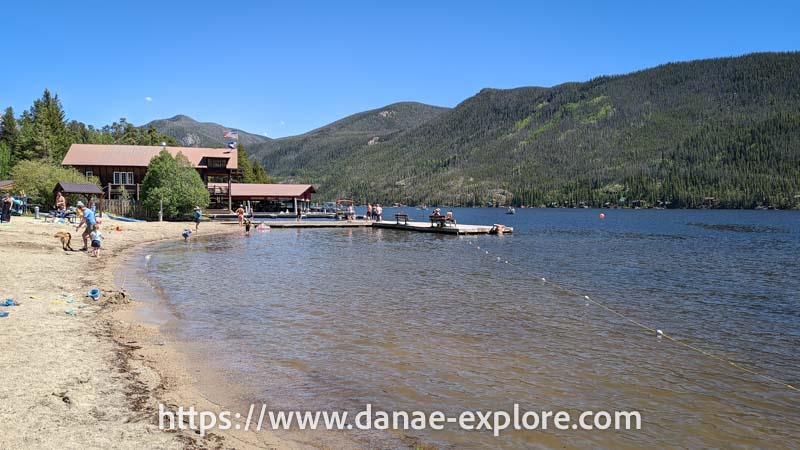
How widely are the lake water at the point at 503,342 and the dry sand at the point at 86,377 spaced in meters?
1.15

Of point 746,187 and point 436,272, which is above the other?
point 746,187

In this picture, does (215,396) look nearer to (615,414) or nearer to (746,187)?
(615,414)

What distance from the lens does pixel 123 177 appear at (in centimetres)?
6900

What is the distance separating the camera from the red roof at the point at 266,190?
74750 mm

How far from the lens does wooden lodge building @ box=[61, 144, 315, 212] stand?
68.1 metres

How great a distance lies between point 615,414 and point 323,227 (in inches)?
2206

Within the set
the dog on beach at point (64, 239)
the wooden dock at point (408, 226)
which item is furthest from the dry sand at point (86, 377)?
the wooden dock at point (408, 226)

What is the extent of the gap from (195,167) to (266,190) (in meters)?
10.1

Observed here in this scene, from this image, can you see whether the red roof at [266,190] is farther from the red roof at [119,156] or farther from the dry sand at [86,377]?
the dry sand at [86,377]

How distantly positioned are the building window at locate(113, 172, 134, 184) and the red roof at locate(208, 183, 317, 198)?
33.0ft

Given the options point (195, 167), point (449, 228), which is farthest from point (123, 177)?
point (449, 228)

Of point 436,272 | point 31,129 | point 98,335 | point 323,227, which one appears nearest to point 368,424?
point 98,335

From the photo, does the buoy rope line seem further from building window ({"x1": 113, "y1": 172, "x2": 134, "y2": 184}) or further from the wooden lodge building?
building window ({"x1": 113, "y1": 172, "x2": 134, "y2": 184})

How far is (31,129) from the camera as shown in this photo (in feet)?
286
